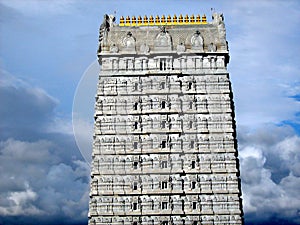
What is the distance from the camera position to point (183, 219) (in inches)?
1614

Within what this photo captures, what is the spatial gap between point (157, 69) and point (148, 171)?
1006cm

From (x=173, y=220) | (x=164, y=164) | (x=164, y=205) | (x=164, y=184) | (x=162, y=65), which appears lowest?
(x=173, y=220)

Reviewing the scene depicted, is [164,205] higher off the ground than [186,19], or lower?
lower

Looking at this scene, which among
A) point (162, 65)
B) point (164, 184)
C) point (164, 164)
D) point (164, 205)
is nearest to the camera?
point (164, 205)

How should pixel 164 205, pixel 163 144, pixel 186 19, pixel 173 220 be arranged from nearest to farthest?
pixel 173 220
pixel 164 205
pixel 163 144
pixel 186 19

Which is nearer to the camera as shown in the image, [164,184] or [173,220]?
[173,220]

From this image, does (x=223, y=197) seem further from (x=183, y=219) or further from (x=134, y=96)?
(x=134, y=96)

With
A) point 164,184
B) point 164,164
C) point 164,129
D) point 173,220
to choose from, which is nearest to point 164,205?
point 173,220

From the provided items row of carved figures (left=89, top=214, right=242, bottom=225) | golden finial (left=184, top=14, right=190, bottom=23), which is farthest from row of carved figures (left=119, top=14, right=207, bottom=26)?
row of carved figures (left=89, top=214, right=242, bottom=225)

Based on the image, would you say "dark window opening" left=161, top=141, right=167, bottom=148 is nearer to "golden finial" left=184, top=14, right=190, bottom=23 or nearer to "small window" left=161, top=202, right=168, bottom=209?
"small window" left=161, top=202, right=168, bottom=209

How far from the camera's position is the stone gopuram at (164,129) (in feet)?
136

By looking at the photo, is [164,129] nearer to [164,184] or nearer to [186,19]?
[164,184]

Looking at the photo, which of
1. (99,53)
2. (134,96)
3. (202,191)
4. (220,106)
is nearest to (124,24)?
(99,53)

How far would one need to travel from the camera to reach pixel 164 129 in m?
43.6
